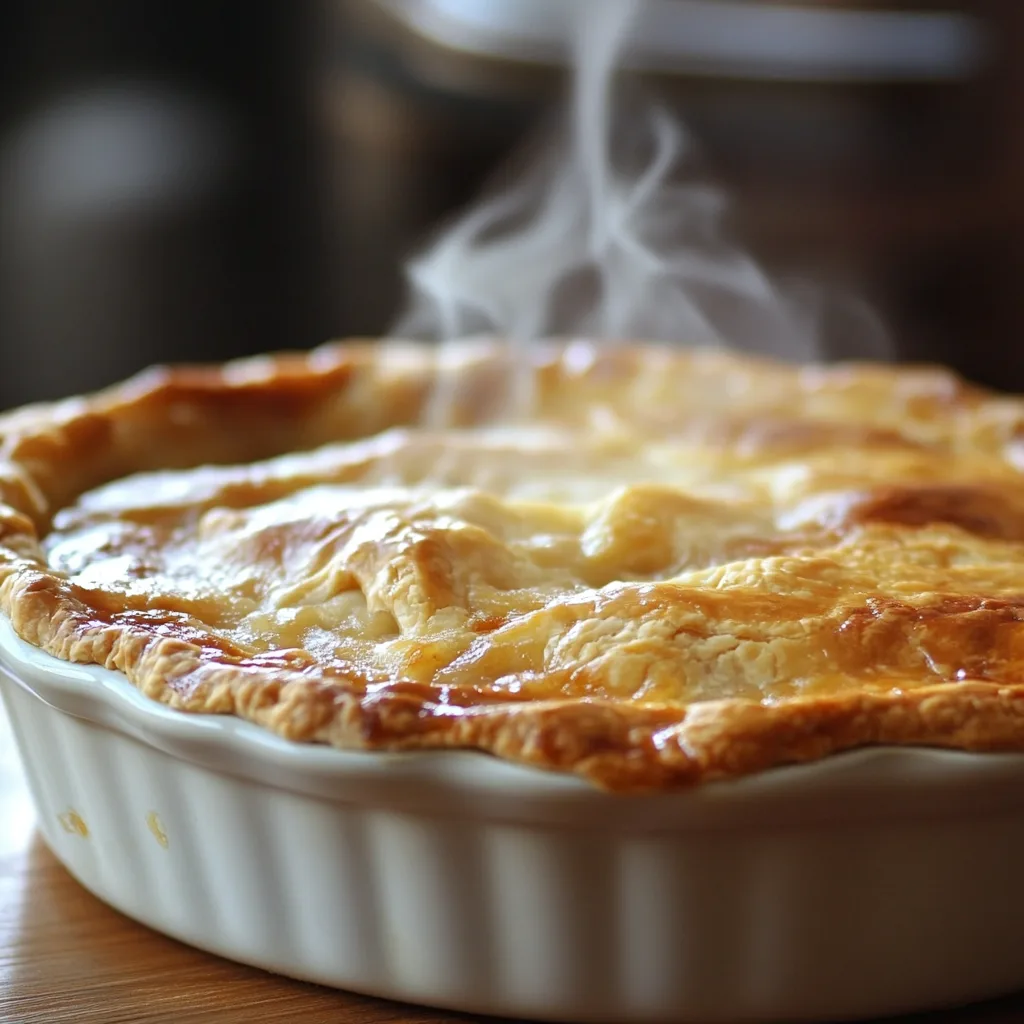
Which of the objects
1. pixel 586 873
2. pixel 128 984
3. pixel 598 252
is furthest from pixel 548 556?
pixel 598 252

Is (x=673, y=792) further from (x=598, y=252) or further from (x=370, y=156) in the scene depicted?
(x=370, y=156)

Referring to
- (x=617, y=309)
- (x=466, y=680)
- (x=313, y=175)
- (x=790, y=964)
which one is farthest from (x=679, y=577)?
(x=313, y=175)

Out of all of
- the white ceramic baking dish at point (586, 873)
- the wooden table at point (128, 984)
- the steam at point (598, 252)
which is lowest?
the wooden table at point (128, 984)

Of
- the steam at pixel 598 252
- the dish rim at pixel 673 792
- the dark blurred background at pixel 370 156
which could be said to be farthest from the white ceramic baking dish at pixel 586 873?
the dark blurred background at pixel 370 156

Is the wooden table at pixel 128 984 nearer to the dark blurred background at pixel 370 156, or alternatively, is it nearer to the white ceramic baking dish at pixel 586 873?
the white ceramic baking dish at pixel 586 873

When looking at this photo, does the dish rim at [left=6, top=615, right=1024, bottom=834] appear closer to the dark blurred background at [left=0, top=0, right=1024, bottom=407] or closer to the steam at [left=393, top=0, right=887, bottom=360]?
the steam at [left=393, top=0, right=887, bottom=360]

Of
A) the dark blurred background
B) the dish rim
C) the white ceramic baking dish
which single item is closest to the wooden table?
the white ceramic baking dish
